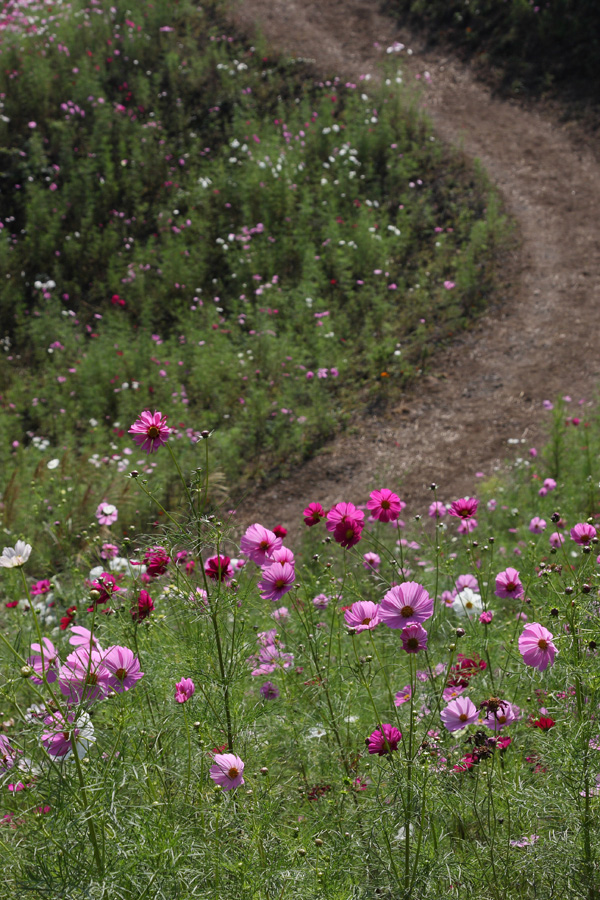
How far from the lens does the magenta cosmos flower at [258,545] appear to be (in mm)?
1691

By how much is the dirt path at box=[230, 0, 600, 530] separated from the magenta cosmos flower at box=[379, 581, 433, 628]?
396cm

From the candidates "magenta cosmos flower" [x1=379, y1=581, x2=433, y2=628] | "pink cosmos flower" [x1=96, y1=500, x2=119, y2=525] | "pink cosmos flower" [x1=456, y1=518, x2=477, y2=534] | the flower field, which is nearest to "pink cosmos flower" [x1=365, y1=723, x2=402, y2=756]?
the flower field

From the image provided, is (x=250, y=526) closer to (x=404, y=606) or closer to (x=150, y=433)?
(x=150, y=433)

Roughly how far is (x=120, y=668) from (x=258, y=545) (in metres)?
0.44

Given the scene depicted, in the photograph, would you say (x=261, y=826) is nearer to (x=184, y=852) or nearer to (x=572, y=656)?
(x=184, y=852)

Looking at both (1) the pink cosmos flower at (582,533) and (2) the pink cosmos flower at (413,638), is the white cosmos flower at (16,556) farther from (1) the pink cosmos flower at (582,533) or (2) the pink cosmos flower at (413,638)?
(1) the pink cosmos flower at (582,533)

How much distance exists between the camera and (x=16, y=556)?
140cm

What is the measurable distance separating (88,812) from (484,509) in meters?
3.90

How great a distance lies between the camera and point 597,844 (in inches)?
56.4

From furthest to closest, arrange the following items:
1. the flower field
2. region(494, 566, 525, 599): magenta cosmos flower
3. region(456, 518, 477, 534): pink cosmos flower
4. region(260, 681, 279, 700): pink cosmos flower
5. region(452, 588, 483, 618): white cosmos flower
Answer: region(452, 588, 483, 618): white cosmos flower → region(456, 518, 477, 534): pink cosmos flower → region(260, 681, 279, 700): pink cosmos flower → region(494, 566, 525, 599): magenta cosmos flower → the flower field

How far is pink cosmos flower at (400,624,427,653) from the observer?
52.5 inches

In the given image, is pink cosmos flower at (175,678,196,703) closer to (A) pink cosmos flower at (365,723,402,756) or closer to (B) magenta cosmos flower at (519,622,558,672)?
(A) pink cosmos flower at (365,723,402,756)

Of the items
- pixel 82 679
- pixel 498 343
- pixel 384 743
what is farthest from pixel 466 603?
pixel 498 343

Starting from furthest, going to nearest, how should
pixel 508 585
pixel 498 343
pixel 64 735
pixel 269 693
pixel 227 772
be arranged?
pixel 498 343 → pixel 269 693 → pixel 508 585 → pixel 227 772 → pixel 64 735
